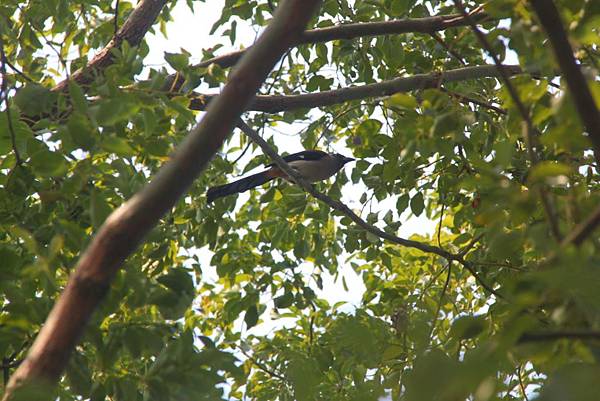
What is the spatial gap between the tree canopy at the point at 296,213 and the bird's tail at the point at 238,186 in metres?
0.15

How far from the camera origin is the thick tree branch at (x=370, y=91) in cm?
425

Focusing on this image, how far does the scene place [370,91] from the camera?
4.43 m

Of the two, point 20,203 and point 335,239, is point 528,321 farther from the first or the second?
point 335,239

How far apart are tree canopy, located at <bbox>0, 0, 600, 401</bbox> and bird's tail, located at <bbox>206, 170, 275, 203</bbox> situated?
15 cm

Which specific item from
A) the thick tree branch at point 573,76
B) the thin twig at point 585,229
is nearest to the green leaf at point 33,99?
the thick tree branch at point 573,76

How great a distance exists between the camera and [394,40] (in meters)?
4.40

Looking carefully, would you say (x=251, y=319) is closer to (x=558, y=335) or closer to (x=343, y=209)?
(x=343, y=209)

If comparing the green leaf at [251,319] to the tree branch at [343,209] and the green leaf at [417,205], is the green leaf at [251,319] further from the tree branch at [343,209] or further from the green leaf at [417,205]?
the green leaf at [417,205]

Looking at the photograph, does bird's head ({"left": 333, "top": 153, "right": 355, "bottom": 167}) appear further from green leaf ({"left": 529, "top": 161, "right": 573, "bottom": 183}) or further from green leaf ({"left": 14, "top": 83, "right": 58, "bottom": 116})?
green leaf ({"left": 529, "top": 161, "right": 573, "bottom": 183})

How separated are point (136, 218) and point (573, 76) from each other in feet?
3.58

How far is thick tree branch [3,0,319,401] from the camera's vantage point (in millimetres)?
1441

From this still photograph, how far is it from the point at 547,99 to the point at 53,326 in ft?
6.23

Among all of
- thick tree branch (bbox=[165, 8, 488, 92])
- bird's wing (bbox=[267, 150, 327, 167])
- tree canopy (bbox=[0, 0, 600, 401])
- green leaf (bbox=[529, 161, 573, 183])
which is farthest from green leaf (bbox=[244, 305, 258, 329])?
bird's wing (bbox=[267, 150, 327, 167])

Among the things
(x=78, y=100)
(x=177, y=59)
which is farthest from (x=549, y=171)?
(x=177, y=59)
